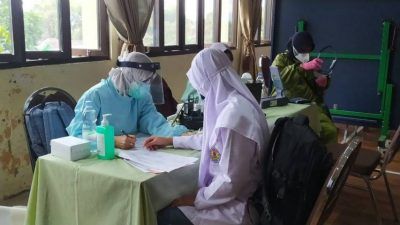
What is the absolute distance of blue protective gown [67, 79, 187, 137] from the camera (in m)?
1.90

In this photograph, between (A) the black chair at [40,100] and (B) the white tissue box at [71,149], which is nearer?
(B) the white tissue box at [71,149]

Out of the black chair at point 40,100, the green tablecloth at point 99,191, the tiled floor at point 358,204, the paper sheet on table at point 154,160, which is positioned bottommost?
the tiled floor at point 358,204

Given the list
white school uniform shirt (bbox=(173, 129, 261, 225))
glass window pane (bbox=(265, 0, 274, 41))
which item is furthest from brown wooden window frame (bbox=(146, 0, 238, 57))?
white school uniform shirt (bbox=(173, 129, 261, 225))

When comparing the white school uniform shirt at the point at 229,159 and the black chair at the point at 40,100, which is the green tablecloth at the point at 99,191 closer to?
the white school uniform shirt at the point at 229,159

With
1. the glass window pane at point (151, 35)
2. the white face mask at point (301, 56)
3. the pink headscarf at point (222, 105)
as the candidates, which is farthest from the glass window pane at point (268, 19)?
the pink headscarf at point (222, 105)

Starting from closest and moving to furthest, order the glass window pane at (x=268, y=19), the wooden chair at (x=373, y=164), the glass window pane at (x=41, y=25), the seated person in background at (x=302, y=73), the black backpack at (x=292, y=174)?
the black backpack at (x=292, y=174) < the wooden chair at (x=373, y=164) < the glass window pane at (x=41, y=25) < the seated person in background at (x=302, y=73) < the glass window pane at (x=268, y=19)

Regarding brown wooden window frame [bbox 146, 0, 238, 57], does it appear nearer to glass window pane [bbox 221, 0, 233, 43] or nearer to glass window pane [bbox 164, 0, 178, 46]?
glass window pane [bbox 164, 0, 178, 46]

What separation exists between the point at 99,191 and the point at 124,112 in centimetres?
67

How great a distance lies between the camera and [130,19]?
3.60m

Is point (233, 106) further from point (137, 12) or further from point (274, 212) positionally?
point (137, 12)

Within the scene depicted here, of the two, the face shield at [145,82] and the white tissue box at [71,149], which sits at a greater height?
the face shield at [145,82]

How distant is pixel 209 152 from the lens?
1.49 meters

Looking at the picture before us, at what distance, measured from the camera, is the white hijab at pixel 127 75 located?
196cm

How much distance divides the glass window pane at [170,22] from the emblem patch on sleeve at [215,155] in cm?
320
